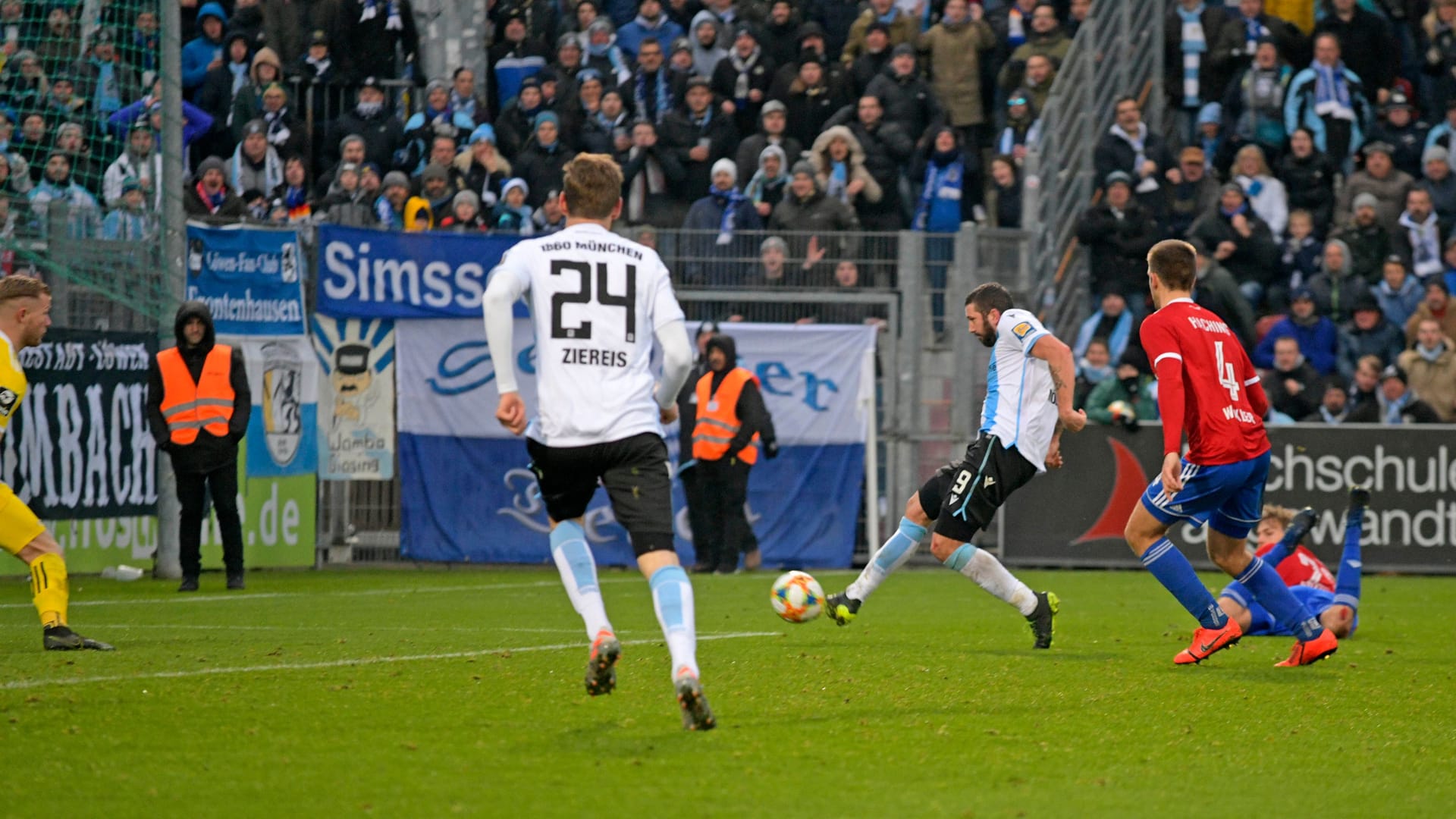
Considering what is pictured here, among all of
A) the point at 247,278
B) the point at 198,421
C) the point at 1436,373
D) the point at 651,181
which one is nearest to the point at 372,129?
the point at 651,181

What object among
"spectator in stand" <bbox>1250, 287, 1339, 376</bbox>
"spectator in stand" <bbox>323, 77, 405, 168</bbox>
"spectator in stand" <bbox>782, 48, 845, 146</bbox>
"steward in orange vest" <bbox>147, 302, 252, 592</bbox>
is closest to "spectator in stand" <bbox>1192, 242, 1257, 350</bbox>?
"spectator in stand" <bbox>1250, 287, 1339, 376</bbox>

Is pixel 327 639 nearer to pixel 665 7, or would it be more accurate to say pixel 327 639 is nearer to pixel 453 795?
pixel 453 795

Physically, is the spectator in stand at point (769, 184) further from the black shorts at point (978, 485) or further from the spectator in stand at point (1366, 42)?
the black shorts at point (978, 485)

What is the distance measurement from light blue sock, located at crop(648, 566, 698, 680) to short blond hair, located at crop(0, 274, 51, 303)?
438 cm

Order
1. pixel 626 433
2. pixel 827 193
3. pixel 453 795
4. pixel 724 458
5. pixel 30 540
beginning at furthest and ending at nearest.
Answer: pixel 827 193 < pixel 724 458 < pixel 30 540 < pixel 626 433 < pixel 453 795

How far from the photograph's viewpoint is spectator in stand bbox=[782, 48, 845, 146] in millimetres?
19938

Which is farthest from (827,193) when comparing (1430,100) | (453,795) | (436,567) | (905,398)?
(453,795)

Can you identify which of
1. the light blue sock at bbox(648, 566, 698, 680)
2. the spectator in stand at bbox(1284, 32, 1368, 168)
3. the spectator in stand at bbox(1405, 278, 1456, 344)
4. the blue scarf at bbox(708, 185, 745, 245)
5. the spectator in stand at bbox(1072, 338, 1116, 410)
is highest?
the spectator in stand at bbox(1284, 32, 1368, 168)

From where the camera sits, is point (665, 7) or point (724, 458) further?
point (665, 7)

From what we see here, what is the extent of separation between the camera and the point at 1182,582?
9.23 m

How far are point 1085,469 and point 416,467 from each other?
640cm

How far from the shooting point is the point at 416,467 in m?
18.3

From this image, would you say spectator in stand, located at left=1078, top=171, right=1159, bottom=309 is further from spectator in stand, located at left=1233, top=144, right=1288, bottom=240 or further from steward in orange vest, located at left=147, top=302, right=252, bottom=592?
steward in orange vest, located at left=147, top=302, right=252, bottom=592

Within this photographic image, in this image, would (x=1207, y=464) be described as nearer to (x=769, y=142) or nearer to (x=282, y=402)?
(x=282, y=402)
